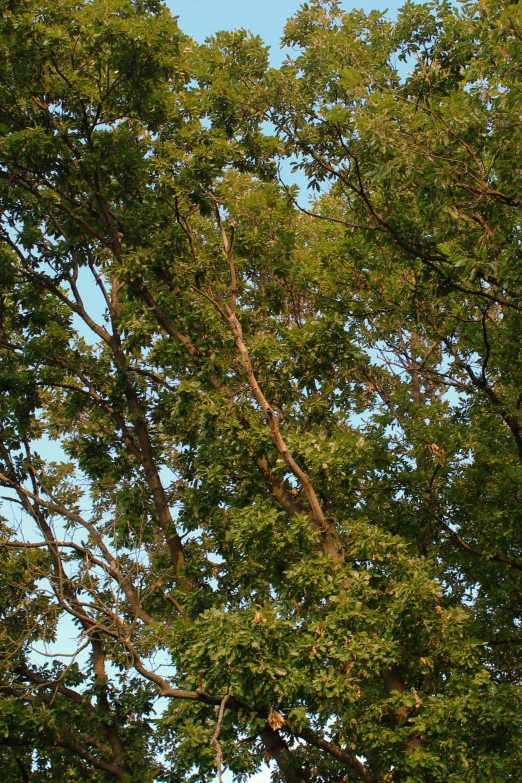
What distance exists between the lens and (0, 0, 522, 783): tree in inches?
360

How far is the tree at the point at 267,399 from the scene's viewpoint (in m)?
9.13

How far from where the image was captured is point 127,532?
39.7ft

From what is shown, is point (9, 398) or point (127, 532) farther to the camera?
point (9, 398)

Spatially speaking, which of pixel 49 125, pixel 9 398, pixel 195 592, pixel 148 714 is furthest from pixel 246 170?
pixel 148 714

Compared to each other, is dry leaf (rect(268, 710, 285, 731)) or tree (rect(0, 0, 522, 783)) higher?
tree (rect(0, 0, 522, 783))

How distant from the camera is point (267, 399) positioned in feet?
39.9

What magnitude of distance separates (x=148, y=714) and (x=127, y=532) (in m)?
2.75

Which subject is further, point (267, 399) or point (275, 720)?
point (267, 399)

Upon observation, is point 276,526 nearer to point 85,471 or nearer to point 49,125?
point 85,471

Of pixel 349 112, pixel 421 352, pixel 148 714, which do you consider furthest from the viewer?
pixel 421 352

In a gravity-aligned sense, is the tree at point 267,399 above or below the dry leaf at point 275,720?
above

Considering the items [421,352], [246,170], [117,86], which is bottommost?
[421,352]

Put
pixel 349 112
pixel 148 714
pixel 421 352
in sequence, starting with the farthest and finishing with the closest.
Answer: pixel 421 352, pixel 148 714, pixel 349 112

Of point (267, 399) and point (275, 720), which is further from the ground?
point (267, 399)
